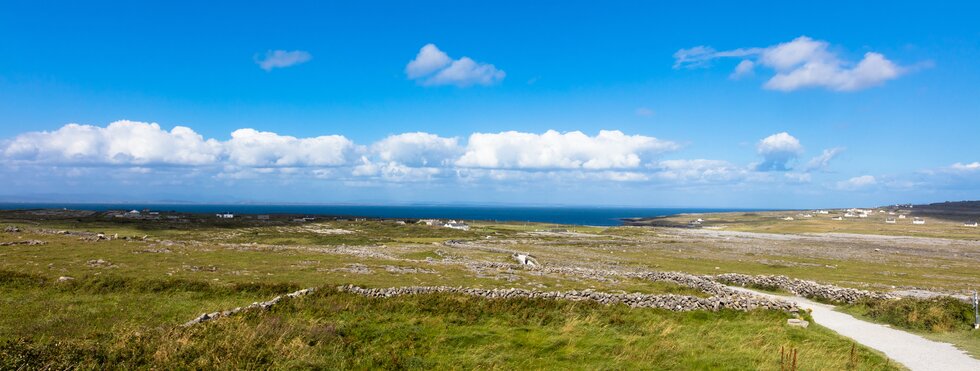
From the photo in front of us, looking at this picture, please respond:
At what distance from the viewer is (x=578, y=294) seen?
30547 millimetres

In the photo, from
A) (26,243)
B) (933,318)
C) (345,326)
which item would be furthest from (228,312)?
(26,243)

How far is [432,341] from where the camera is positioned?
18.8 meters

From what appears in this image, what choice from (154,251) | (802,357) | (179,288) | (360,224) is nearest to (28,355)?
(179,288)

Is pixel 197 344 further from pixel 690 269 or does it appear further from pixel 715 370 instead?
pixel 690 269

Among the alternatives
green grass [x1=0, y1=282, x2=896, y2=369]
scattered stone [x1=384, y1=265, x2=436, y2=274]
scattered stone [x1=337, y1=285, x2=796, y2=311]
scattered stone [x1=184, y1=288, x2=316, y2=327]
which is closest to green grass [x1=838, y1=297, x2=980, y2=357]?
scattered stone [x1=337, y1=285, x2=796, y2=311]

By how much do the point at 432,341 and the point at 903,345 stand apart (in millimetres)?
20110

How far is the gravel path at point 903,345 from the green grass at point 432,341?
126cm

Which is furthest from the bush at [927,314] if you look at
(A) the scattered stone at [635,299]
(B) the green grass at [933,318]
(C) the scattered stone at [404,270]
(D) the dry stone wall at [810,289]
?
(C) the scattered stone at [404,270]

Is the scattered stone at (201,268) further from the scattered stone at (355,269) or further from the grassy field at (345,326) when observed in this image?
the scattered stone at (355,269)

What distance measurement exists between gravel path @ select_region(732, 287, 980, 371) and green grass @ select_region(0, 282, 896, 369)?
4.14 feet

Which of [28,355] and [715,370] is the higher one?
[28,355]

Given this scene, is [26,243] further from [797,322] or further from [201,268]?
[797,322]

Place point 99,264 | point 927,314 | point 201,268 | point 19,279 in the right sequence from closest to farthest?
point 927,314 → point 19,279 → point 99,264 → point 201,268

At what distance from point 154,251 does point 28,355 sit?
137 ft
